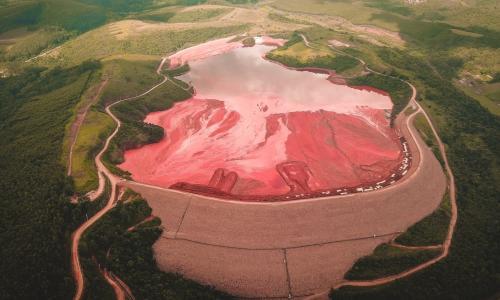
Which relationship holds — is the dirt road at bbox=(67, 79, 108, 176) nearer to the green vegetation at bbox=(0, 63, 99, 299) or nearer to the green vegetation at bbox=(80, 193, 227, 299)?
the green vegetation at bbox=(0, 63, 99, 299)

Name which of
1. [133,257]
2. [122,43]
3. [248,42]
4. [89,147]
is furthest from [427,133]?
[122,43]

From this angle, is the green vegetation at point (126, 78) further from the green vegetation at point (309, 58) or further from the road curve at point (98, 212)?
the green vegetation at point (309, 58)

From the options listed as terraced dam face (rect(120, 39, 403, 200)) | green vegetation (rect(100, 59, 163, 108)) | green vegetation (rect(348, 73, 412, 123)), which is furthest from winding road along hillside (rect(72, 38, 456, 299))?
green vegetation (rect(100, 59, 163, 108))

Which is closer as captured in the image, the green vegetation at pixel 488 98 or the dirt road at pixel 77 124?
the dirt road at pixel 77 124

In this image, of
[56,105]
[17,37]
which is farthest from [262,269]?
[17,37]

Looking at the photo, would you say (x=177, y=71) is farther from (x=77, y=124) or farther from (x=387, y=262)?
(x=387, y=262)

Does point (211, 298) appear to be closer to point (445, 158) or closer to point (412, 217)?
point (412, 217)

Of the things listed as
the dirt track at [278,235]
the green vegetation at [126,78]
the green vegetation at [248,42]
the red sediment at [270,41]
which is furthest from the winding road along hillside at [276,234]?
the green vegetation at [248,42]
